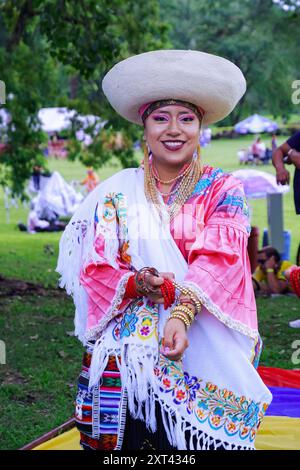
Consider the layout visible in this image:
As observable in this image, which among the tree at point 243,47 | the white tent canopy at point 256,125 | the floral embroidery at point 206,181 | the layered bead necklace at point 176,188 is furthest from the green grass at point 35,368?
the white tent canopy at point 256,125

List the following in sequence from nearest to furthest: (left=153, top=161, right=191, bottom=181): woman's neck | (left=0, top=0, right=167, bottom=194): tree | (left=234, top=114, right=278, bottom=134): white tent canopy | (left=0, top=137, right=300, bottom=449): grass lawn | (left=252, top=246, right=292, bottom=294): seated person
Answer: (left=153, top=161, right=191, bottom=181): woman's neck
(left=0, top=137, right=300, bottom=449): grass lawn
(left=0, top=0, right=167, bottom=194): tree
(left=252, top=246, right=292, bottom=294): seated person
(left=234, top=114, right=278, bottom=134): white tent canopy

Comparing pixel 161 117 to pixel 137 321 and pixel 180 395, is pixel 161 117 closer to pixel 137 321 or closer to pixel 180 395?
pixel 137 321

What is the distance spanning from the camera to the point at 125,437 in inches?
135

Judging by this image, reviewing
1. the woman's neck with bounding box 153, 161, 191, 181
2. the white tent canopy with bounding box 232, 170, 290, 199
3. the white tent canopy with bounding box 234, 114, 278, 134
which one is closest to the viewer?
the woman's neck with bounding box 153, 161, 191, 181

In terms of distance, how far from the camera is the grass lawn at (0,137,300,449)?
219 inches

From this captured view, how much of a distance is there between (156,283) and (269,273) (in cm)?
648

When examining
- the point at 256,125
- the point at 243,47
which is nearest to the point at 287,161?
the point at 243,47

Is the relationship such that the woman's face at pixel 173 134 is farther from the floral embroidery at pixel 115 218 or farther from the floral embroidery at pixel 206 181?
the floral embroidery at pixel 115 218

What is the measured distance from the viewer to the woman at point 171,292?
331 centimetres

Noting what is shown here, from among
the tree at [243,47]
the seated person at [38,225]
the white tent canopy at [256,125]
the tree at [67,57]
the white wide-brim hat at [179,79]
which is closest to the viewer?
the white wide-brim hat at [179,79]

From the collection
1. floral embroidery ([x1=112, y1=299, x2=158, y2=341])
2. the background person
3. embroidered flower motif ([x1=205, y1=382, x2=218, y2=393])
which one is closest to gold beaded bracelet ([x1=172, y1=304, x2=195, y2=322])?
floral embroidery ([x1=112, y1=299, x2=158, y2=341])

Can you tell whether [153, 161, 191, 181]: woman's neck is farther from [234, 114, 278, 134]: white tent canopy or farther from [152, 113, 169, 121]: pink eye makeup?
[234, 114, 278, 134]: white tent canopy

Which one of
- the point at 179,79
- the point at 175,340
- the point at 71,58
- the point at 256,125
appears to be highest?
the point at 256,125

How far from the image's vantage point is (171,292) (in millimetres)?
3268
